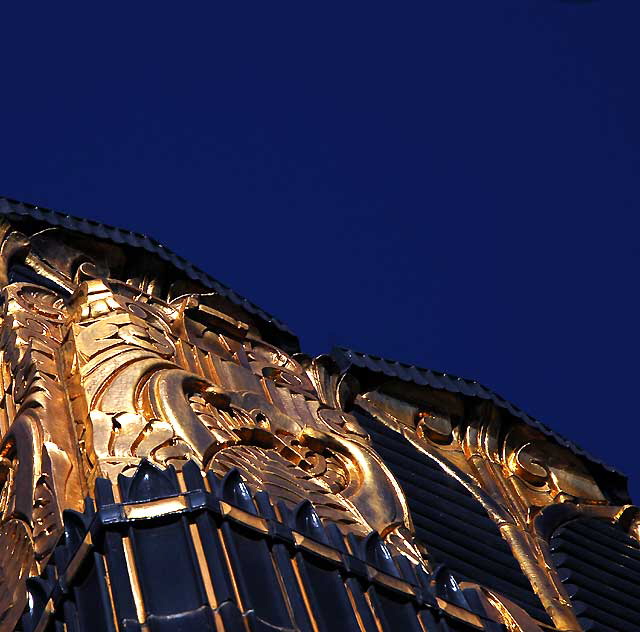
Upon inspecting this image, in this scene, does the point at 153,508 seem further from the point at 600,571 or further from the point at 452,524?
the point at 600,571

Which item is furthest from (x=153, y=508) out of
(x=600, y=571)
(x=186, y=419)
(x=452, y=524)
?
(x=600, y=571)

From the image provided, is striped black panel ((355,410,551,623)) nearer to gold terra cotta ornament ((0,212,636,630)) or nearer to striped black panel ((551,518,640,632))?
gold terra cotta ornament ((0,212,636,630))

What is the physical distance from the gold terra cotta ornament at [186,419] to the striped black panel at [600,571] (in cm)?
23

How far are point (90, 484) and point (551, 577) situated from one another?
19.0 feet

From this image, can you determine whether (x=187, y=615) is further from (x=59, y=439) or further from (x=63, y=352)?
(x=63, y=352)

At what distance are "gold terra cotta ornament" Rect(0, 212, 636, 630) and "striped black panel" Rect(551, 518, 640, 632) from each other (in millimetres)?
232

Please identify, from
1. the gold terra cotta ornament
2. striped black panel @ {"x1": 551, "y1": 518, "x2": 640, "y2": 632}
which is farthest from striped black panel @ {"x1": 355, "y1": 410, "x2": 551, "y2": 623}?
striped black panel @ {"x1": 551, "y1": 518, "x2": 640, "y2": 632}

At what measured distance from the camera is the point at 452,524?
57.6 feet

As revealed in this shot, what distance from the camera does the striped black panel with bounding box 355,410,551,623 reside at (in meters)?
16.8

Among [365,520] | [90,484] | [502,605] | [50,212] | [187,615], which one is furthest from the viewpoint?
[50,212]

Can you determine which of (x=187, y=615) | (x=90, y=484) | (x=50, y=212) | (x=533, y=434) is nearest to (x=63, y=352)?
(x=90, y=484)

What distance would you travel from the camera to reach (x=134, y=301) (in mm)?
16812

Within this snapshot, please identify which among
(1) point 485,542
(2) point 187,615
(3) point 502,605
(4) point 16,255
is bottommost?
(2) point 187,615

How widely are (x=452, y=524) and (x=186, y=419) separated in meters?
4.11
